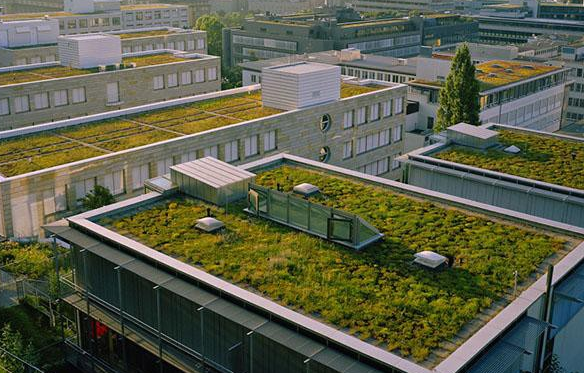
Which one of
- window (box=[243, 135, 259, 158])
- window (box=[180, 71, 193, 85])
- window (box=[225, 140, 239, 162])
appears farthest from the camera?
window (box=[180, 71, 193, 85])

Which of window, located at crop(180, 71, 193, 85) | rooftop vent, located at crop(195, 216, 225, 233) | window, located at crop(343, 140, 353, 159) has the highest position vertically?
window, located at crop(180, 71, 193, 85)

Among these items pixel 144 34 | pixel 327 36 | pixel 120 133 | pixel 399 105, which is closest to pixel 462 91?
pixel 399 105

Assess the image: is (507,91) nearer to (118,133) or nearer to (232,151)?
(232,151)

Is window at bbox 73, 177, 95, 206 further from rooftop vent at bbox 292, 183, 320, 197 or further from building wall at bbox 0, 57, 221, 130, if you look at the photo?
building wall at bbox 0, 57, 221, 130

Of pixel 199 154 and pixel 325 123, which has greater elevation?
pixel 325 123

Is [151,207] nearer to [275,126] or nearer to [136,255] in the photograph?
[136,255]

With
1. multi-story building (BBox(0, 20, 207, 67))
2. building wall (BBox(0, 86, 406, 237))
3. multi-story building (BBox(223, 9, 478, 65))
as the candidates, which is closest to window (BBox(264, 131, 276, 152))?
building wall (BBox(0, 86, 406, 237))

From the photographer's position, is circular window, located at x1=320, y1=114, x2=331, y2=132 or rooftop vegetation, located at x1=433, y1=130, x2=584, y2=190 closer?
rooftop vegetation, located at x1=433, y1=130, x2=584, y2=190
